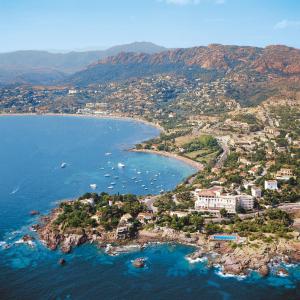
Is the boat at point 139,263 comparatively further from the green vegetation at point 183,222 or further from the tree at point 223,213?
the tree at point 223,213

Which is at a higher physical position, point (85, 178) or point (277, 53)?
point (277, 53)

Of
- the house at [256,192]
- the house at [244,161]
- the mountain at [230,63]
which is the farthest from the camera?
the mountain at [230,63]

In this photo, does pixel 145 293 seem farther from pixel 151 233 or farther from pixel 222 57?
pixel 222 57

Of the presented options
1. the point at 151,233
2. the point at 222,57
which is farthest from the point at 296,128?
the point at 222,57

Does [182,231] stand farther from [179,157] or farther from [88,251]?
A: [179,157]

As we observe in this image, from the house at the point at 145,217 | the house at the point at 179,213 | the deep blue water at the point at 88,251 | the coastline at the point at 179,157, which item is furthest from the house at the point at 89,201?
the coastline at the point at 179,157

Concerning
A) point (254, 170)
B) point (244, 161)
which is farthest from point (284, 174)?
point (244, 161)
